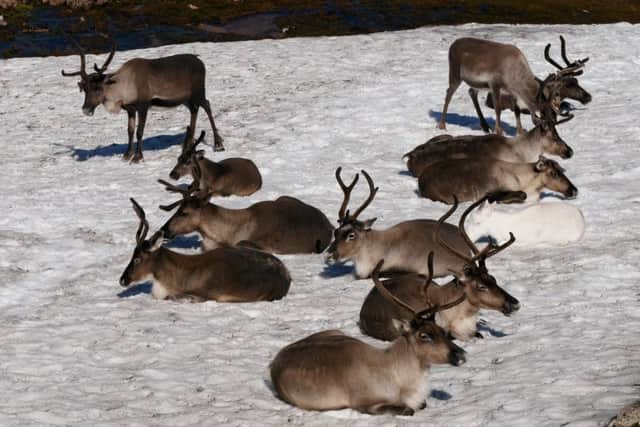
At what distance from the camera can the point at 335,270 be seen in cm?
1217

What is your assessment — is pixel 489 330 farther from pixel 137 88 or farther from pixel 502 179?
pixel 137 88

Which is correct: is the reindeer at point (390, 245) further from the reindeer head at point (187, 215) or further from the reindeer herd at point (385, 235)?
the reindeer head at point (187, 215)

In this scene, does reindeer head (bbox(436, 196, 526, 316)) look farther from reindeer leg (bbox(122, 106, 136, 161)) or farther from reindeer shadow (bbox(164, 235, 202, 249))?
reindeer leg (bbox(122, 106, 136, 161))

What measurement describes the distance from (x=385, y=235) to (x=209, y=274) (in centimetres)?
196

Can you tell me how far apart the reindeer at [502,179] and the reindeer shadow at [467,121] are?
199 inches

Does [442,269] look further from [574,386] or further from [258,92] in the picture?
[258,92]

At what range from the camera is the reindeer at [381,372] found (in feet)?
25.6

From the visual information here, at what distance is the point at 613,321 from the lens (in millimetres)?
9656

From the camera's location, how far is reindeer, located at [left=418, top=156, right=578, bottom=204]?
14297mm

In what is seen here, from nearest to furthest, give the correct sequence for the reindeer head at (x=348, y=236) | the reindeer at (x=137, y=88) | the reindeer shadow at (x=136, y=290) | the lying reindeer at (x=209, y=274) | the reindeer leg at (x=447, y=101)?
the lying reindeer at (x=209, y=274), the reindeer head at (x=348, y=236), the reindeer shadow at (x=136, y=290), the reindeer at (x=137, y=88), the reindeer leg at (x=447, y=101)

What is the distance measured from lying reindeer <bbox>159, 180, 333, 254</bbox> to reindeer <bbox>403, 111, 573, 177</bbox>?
3245 mm

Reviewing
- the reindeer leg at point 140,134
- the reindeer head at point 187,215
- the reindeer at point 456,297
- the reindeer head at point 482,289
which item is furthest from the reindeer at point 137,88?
the reindeer head at point 482,289

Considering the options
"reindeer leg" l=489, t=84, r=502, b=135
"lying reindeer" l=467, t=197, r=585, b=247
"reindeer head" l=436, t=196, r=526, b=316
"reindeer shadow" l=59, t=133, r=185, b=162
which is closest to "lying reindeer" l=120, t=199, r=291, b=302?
"reindeer head" l=436, t=196, r=526, b=316

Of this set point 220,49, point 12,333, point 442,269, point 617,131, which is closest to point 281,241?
point 442,269
